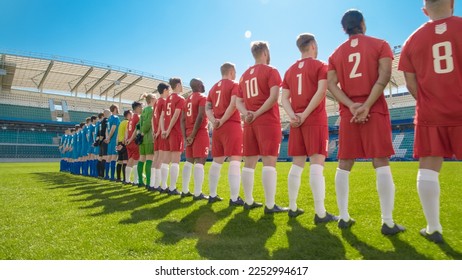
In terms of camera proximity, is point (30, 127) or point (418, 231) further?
point (30, 127)

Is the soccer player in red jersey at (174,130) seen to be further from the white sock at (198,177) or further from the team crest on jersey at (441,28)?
the team crest on jersey at (441,28)

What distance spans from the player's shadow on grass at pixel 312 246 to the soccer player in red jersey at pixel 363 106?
338mm

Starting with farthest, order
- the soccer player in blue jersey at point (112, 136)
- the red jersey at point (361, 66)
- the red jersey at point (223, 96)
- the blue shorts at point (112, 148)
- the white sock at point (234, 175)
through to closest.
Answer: the blue shorts at point (112, 148) → the soccer player in blue jersey at point (112, 136) → the red jersey at point (223, 96) → the white sock at point (234, 175) → the red jersey at point (361, 66)

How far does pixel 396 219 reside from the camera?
3219 millimetres

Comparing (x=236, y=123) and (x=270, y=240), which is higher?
(x=236, y=123)

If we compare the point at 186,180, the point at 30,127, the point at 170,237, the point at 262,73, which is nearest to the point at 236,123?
the point at 262,73

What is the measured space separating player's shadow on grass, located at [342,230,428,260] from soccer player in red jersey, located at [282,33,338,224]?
0.73m

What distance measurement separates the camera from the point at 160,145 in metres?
6.18

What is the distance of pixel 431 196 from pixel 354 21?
1691mm

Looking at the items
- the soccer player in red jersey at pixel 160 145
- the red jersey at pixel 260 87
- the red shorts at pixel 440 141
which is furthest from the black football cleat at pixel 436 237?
the soccer player in red jersey at pixel 160 145

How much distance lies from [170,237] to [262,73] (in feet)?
7.39

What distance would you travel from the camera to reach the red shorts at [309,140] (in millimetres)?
3207
